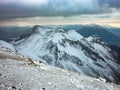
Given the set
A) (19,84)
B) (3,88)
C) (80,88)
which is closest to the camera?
(3,88)

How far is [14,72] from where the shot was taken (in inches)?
1578

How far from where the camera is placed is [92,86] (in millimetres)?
40969

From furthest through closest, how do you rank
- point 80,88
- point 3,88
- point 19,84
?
point 80,88 < point 19,84 < point 3,88

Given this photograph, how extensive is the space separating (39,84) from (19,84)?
268cm

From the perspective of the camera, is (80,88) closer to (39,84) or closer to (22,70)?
(39,84)

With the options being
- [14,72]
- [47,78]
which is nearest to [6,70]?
[14,72]

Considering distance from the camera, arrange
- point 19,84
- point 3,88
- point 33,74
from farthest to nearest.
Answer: point 33,74 → point 19,84 → point 3,88

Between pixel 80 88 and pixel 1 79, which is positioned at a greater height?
pixel 1 79

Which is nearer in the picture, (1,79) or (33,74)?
Answer: (1,79)

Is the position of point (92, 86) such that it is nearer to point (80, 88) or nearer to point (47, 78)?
point (80, 88)

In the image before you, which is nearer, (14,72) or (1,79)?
(1,79)

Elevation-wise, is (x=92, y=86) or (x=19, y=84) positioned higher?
(x=19, y=84)

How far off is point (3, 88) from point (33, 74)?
10.6 metres

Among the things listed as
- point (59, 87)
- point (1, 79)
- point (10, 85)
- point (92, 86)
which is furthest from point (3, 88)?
point (92, 86)
